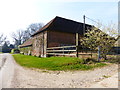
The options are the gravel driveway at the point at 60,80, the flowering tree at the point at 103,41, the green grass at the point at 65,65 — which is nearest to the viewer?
the gravel driveway at the point at 60,80

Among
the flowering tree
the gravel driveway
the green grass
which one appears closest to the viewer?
the gravel driveway

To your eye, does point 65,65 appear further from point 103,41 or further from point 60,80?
point 103,41

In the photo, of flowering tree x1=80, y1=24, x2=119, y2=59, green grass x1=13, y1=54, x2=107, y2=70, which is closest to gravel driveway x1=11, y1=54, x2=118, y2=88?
green grass x1=13, y1=54, x2=107, y2=70

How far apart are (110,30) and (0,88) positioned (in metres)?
10.2

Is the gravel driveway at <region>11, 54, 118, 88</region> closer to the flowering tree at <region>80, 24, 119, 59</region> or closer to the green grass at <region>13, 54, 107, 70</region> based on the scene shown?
the green grass at <region>13, 54, 107, 70</region>

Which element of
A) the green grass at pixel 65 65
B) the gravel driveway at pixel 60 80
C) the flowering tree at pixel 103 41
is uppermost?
the flowering tree at pixel 103 41

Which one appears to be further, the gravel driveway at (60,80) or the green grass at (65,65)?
the green grass at (65,65)

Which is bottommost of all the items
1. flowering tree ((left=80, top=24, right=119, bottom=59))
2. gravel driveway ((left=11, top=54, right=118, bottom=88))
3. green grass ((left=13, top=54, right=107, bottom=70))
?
gravel driveway ((left=11, top=54, right=118, bottom=88))

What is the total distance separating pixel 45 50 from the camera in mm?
17297

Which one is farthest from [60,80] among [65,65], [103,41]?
[103,41]

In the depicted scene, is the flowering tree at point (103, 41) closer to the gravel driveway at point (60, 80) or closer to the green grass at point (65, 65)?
the green grass at point (65, 65)

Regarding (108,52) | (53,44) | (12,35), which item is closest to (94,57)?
(108,52)

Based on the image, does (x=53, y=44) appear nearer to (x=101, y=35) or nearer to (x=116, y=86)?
(x=101, y=35)

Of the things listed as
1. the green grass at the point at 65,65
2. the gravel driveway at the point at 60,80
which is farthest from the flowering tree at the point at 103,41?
the gravel driveway at the point at 60,80
